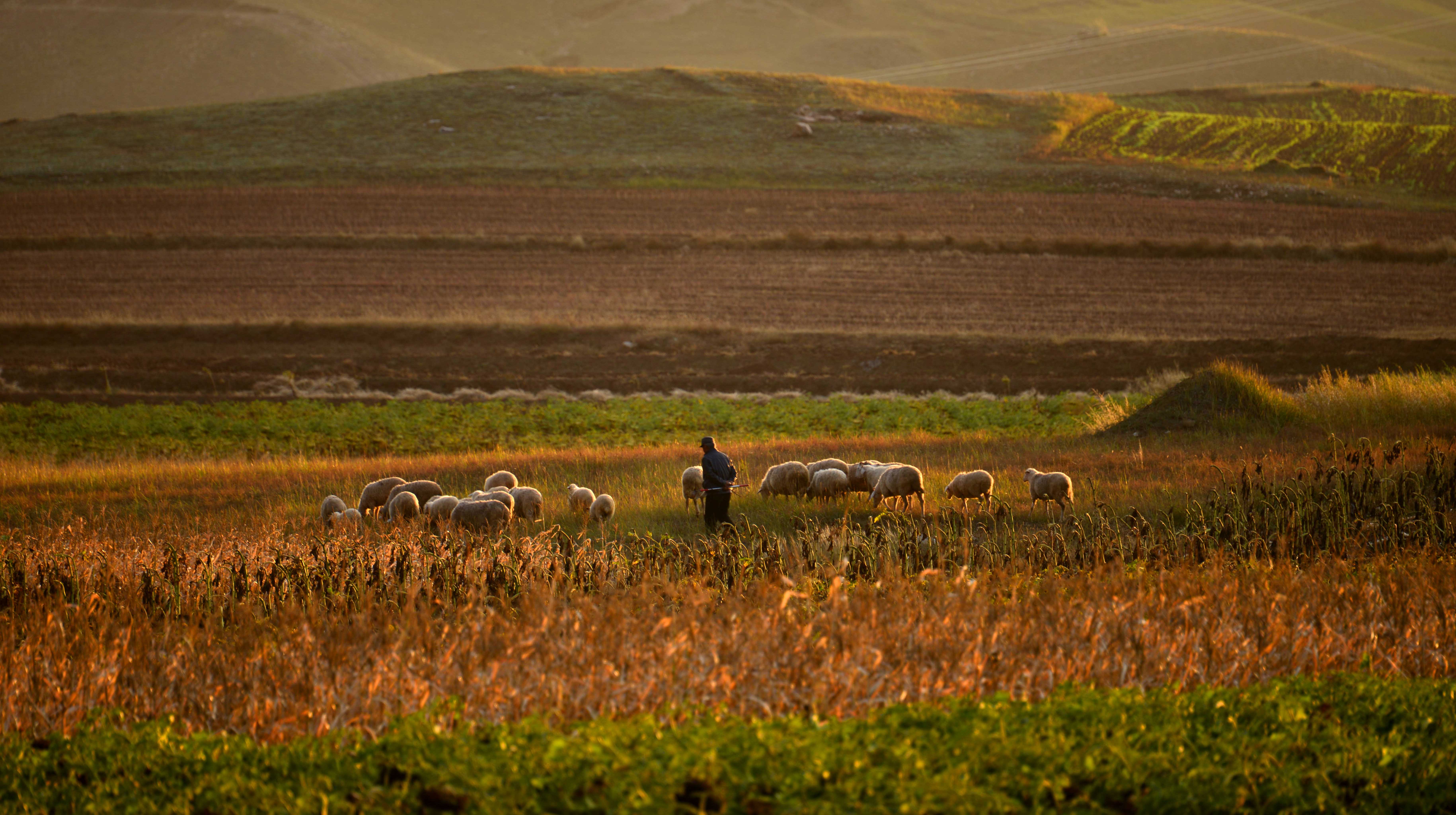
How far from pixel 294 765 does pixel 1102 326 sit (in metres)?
32.7

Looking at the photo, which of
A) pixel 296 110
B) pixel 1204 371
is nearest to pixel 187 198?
pixel 296 110

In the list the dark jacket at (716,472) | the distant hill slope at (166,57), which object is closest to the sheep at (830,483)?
the dark jacket at (716,472)

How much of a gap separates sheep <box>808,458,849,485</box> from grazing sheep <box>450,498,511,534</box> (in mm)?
4394

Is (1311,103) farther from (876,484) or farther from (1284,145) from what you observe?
(876,484)

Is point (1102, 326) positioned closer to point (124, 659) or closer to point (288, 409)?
point (288, 409)

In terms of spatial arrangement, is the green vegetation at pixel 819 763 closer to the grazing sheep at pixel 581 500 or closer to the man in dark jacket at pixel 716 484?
the man in dark jacket at pixel 716 484

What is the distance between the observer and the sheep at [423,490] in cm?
1423

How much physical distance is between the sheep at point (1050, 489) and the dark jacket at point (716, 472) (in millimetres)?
4070

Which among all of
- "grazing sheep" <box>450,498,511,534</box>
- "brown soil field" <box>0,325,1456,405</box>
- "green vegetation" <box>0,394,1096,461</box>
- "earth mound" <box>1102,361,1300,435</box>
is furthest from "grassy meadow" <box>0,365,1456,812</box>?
"brown soil field" <box>0,325,1456,405</box>

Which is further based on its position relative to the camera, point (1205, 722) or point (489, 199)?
point (489, 199)

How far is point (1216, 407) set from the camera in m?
19.0

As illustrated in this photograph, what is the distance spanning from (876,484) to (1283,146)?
6834 centimetres

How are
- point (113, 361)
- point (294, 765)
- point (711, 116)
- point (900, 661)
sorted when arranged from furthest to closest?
point (711, 116), point (113, 361), point (900, 661), point (294, 765)

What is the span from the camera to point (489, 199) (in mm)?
54719
